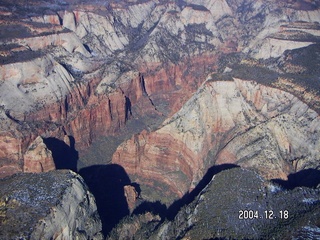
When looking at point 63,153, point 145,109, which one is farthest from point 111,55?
point 63,153

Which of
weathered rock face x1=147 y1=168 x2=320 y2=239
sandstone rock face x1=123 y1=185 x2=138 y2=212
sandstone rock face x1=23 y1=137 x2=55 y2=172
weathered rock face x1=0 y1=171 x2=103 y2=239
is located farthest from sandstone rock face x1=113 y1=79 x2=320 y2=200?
weathered rock face x1=0 y1=171 x2=103 y2=239

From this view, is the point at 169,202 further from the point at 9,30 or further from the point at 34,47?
the point at 9,30

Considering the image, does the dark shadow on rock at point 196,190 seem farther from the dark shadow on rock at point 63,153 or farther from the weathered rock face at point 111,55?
the weathered rock face at point 111,55

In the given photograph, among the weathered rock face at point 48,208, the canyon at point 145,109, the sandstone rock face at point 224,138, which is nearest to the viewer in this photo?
the weathered rock face at point 48,208

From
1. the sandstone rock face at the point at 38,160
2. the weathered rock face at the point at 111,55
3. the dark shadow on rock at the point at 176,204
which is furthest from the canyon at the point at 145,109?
the dark shadow on rock at the point at 176,204

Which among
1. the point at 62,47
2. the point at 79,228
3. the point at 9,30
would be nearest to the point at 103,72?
the point at 62,47

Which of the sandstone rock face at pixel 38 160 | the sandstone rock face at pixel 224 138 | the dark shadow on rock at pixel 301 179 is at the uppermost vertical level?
the sandstone rock face at pixel 38 160

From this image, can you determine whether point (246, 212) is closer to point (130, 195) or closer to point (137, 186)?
point (130, 195)
